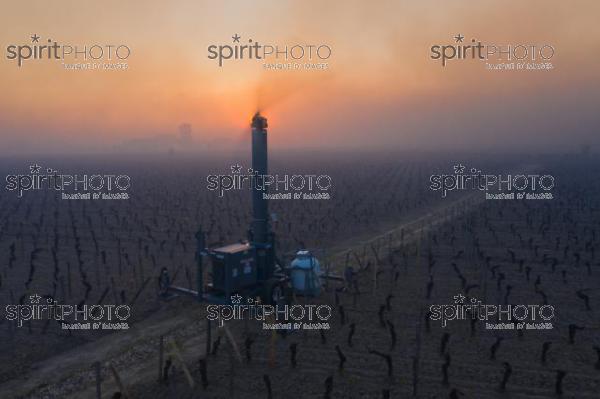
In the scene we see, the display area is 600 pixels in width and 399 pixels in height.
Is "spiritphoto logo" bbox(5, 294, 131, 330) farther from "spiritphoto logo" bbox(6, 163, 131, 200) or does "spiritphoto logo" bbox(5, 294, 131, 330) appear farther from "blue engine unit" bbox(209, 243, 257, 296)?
"spiritphoto logo" bbox(6, 163, 131, 200)

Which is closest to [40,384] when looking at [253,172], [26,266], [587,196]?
[253,172]

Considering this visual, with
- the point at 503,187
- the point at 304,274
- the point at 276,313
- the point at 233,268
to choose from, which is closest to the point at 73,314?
the point at 233,268

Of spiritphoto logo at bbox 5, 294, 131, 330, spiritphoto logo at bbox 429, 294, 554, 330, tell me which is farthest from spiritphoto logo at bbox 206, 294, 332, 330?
spiritphoto logo at bbox 429, 294, 554, 330

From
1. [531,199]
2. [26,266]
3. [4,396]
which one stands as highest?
[531,199]

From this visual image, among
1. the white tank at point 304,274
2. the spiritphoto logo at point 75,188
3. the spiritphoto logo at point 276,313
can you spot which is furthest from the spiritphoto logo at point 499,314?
the spiritphoto logo at point 75,188

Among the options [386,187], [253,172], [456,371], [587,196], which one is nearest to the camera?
[456,371]

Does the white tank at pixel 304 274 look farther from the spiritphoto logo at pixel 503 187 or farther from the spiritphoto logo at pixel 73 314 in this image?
the spiritphoto logo at pixel 503 187

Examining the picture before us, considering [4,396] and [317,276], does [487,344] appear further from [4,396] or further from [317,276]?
[4,396]
